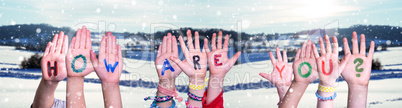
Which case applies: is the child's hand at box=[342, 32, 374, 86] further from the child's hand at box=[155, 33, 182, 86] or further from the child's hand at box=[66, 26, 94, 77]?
the child's hand at box=[66, 26, 94, 77]

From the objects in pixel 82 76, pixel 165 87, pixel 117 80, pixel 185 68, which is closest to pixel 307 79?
pixel 185 68

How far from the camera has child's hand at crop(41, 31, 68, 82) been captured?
4.24m

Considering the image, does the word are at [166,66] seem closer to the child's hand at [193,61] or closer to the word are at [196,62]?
the child's hand at [193,61]

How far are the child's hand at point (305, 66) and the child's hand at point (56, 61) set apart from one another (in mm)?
2910

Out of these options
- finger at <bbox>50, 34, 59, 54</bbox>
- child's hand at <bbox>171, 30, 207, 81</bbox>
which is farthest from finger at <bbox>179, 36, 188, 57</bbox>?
finger at <bbox>50, 34, 59, 54</bbox>

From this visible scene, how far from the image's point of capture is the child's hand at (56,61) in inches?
167

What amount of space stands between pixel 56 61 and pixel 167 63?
143 cm

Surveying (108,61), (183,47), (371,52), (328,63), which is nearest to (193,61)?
(183,47)

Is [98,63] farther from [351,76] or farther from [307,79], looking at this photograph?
[351,76]

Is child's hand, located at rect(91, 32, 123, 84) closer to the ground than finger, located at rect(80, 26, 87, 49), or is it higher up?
closer to the ground

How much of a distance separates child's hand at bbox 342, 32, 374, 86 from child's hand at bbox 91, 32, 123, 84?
268cm

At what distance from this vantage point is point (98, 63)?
368 centimetres

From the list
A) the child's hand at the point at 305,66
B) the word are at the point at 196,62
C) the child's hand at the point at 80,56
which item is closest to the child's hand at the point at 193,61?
the word are at the point at 196,62

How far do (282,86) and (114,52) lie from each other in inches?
86.1
